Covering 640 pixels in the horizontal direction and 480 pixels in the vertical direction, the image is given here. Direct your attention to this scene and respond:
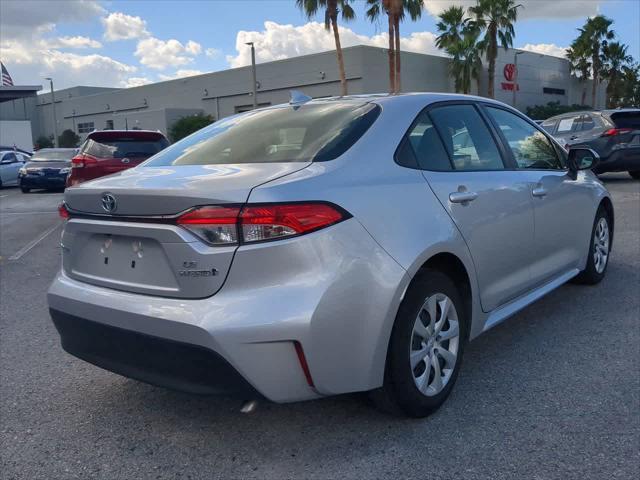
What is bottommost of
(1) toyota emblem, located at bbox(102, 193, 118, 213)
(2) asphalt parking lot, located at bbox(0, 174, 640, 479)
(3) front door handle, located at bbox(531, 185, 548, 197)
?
(2) asphalt parking lot, located at bbox(0, 174, 640, 479)

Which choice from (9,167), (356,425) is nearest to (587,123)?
(356,425)

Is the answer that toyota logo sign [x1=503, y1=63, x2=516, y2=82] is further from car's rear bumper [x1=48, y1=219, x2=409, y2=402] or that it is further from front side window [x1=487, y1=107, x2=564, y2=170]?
car's rear bumper [x1=48, y1=219, x2=409, y2=402]

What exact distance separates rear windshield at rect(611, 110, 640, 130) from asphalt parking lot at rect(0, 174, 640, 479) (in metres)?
10.2

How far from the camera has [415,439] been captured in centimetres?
301

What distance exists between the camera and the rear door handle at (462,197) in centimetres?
334

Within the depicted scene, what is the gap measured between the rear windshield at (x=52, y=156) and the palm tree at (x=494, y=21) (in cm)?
2662

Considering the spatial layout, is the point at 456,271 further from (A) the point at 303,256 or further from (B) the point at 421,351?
(A) the point at 303,256

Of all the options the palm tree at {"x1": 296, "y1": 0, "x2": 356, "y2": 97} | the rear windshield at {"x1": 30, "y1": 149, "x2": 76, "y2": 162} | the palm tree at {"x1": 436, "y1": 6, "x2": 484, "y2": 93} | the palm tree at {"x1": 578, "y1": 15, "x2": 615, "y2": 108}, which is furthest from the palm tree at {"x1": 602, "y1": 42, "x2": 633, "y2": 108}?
the rear windshield at {"x1": 30, "y1": 149, "x2": 76, "y2": 162}

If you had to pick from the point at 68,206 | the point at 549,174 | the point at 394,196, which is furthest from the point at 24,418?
the point at 549,174

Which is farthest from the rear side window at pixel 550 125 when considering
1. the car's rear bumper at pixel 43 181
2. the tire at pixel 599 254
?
the car's rear bumper at pixel 43 181

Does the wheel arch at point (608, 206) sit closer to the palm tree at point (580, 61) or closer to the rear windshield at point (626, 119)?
the rear windshield at point (626, 119)

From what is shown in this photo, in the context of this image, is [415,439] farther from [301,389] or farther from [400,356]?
[301,389]

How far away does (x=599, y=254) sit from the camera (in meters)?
5.60

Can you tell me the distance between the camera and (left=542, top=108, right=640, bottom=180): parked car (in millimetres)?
13320
